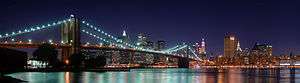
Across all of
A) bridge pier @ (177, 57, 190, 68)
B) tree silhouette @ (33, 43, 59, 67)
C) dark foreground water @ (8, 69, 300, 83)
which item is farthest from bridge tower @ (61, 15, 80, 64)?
bridge pier @ (177, 57, 190, 68)

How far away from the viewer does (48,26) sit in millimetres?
101125

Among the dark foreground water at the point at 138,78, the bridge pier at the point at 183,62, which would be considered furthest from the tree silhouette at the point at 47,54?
the bridge pier at the point at 183,62

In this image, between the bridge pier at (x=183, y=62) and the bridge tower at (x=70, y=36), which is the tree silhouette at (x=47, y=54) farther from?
the bridge pier at (x=183, y=62)

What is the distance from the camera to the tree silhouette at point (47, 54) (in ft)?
293

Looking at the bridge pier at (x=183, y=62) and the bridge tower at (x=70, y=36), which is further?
the bridge pier at (x=183, y=62)

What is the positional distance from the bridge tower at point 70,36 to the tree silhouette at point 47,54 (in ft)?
4.78

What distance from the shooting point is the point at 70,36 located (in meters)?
94.5

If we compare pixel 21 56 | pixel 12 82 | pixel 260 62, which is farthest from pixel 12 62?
pixel 260 62

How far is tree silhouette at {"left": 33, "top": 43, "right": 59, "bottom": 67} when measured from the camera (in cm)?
8944

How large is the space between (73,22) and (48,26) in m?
6.40

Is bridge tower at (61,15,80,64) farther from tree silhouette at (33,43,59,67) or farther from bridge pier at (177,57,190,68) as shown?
bridge pier at (177,57,190,68)

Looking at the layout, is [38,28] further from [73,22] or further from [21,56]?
[21,56]

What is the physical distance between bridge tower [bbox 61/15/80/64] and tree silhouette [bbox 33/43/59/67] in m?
1.46

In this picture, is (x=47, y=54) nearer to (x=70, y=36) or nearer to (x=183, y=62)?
(x=70, y=36)
